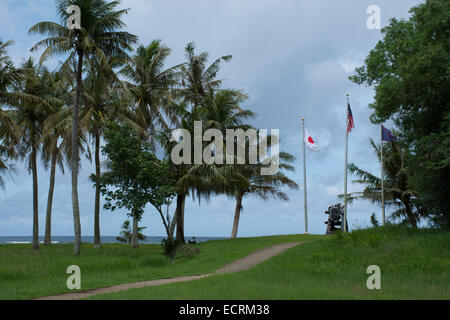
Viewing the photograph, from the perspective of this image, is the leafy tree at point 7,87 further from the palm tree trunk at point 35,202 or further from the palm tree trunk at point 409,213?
the palm tree trunk at point 409,213

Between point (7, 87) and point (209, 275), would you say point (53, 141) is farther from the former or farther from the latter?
point (209, 275)

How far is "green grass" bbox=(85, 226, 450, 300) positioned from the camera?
10.0 m

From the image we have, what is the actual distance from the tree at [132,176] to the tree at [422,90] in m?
11.8

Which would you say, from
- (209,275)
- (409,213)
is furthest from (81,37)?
(409,213)

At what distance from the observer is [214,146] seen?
27.6 meters

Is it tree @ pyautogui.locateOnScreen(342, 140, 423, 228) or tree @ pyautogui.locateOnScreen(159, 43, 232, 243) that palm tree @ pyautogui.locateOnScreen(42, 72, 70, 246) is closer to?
tree @ pyautogui.locateOnScreen(159, 43, 232, 243)

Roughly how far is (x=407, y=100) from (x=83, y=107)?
19.5 metres

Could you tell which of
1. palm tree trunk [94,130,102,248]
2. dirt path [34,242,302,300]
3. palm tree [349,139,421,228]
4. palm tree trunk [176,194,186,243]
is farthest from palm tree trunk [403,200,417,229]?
palm tree trunk [94,130,102,248]

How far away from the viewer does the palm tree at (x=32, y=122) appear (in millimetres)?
27875

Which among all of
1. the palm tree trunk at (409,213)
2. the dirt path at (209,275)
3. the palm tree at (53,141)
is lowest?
the dirt path at (209,275)

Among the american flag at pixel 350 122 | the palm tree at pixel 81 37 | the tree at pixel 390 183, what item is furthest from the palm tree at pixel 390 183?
the palm tree at pixel 81 37

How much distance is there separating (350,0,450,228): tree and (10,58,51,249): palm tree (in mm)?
20253
